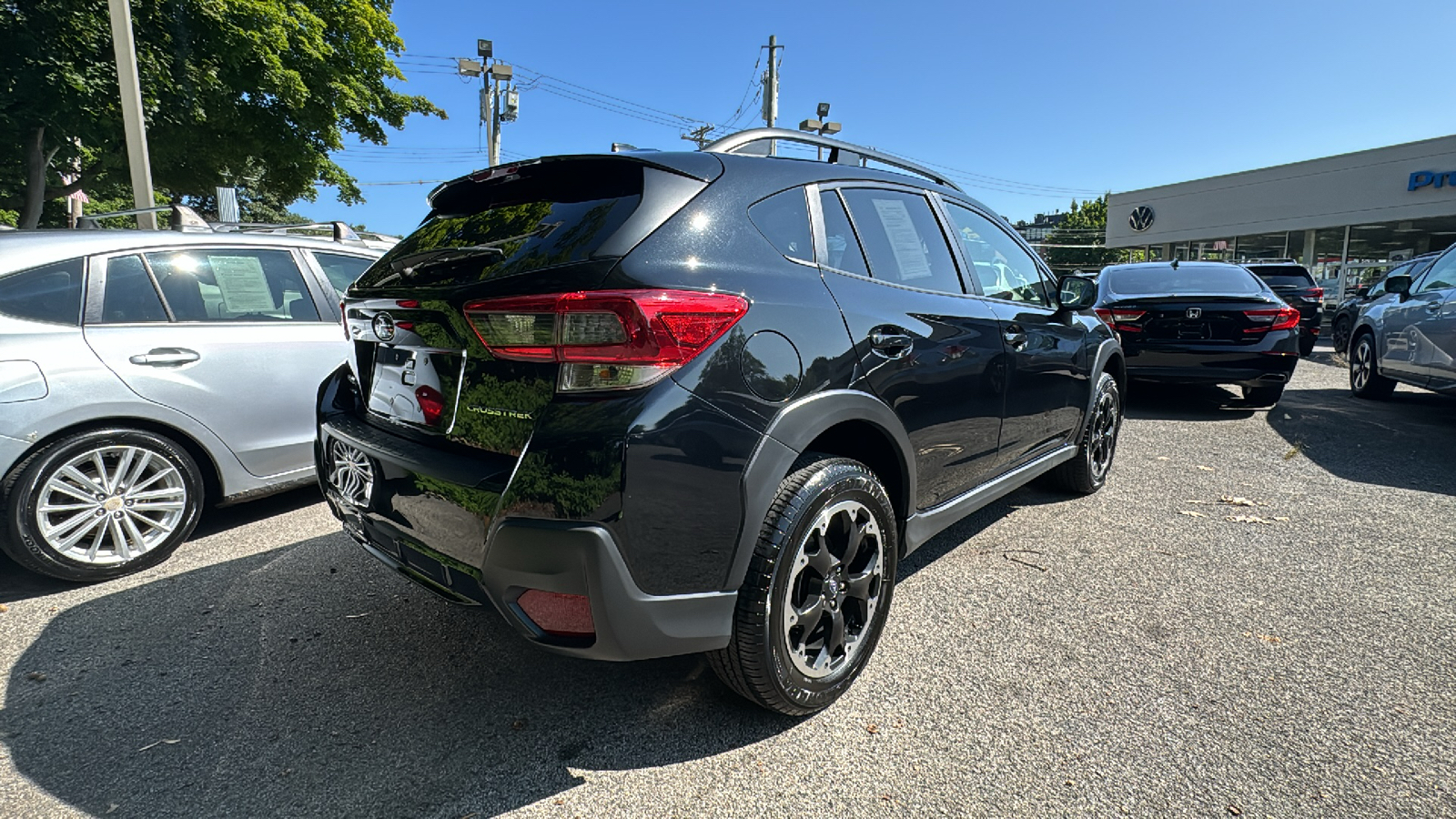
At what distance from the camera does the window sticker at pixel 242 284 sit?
3.90 meters

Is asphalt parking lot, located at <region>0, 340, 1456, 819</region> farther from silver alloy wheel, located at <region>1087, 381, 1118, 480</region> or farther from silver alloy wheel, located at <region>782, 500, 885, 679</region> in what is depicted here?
silver alloy wheel, located at <region>1087, 381, 1118, 480</region>

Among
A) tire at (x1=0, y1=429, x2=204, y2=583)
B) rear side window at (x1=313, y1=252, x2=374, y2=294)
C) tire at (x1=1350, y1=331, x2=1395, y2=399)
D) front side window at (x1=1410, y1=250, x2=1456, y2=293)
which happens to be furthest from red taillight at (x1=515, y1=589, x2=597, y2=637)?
tire at (x1=1350, y1=331, x2=1395, y2=399)

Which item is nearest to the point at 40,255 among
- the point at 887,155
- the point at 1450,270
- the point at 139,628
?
the point at 139,628

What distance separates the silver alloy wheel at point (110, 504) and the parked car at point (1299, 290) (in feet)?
43.4

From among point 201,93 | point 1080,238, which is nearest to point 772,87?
point 201,93

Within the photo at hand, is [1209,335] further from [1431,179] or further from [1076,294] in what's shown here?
[1431,179]

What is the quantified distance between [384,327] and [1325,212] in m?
32.8

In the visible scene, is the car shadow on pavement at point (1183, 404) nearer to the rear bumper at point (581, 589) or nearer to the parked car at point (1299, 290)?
the parked car at point (1299, 290)

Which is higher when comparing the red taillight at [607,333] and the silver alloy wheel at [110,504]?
the red taillight at [607,333]

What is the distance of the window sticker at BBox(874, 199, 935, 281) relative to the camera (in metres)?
2.77

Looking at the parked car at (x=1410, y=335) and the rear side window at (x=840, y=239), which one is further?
the parked car at (x=1410, y=335)

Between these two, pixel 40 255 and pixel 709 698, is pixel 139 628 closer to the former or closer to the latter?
pixel 40 255

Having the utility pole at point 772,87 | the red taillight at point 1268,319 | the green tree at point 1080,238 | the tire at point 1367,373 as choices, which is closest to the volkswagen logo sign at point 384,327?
the red taillight at point 1268,319

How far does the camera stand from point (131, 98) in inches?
317
